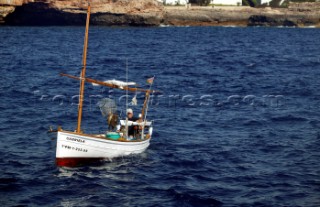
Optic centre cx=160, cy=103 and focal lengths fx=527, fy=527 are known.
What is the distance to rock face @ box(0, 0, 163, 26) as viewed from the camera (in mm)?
134625

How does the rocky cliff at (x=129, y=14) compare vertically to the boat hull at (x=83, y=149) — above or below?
above

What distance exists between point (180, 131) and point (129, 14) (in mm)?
104282

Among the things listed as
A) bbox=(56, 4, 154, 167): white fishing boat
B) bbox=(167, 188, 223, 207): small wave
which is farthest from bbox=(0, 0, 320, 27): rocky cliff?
bbox=(167, 188, 223, 207): small wave

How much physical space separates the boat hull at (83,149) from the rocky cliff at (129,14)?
106864mm

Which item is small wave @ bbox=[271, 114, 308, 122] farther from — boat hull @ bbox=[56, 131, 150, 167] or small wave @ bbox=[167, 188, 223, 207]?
small wave @ bbox=[167, 188, 223, 207]

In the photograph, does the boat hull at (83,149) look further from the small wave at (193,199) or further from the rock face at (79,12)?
the rock face at (79,12)

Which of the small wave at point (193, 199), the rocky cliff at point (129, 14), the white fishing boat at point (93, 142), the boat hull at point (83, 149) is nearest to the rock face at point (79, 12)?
the rocky cliff at point (129, 14)

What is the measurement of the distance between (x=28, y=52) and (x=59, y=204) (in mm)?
59058

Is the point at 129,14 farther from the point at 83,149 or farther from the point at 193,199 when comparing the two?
the point at 193,199

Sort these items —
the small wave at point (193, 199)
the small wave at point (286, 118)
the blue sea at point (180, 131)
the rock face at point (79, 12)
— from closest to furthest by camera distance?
the small wave at point (193, 199) < the blue sea at point (180, 131) < the small wave at point (286, 118) < the rock face at point (79, 12)

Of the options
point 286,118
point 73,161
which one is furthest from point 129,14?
point 73,161

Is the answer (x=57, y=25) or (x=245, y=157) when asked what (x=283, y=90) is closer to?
(x=245, y=157)

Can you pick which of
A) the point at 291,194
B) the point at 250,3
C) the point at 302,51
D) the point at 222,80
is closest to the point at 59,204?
the point at 291,194

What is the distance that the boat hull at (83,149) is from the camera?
96.5ft
